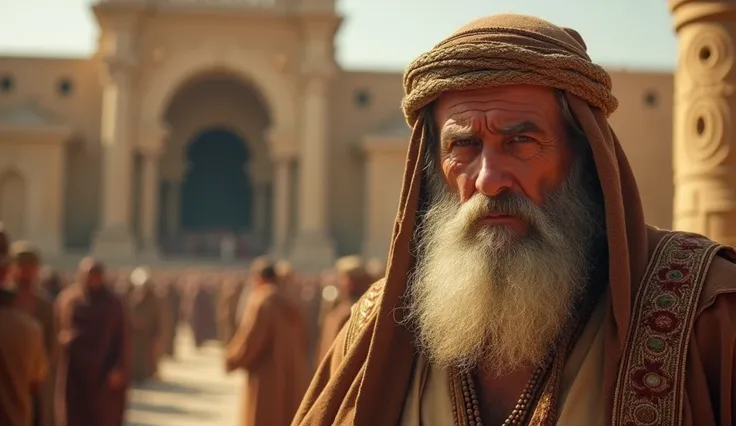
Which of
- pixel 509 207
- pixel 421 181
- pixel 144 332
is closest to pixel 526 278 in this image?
pixel 509 207

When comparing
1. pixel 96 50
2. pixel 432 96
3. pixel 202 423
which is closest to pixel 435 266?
pixel 432 96

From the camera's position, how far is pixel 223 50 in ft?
95.7

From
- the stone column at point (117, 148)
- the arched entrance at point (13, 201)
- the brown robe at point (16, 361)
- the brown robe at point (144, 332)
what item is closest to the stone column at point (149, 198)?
the stone column at point (117, 148)

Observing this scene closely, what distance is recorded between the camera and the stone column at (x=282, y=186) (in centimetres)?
2886

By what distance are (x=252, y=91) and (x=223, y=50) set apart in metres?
4.26

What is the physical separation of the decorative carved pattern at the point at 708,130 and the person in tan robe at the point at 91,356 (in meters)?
5.12

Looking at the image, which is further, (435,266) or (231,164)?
(231,164)

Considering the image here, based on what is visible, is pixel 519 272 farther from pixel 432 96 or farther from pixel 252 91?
pixel 252 91

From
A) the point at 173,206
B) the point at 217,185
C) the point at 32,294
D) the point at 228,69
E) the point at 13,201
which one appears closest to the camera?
the point at 32,294

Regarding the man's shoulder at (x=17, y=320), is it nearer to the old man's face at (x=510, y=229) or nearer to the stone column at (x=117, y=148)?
the old man's face at (x=510, y=229)

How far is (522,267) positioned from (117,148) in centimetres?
2711

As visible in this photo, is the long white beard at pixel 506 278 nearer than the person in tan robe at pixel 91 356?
Yes

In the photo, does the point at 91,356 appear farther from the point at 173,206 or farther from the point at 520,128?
the point at 173,206

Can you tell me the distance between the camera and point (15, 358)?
16.5 feet
